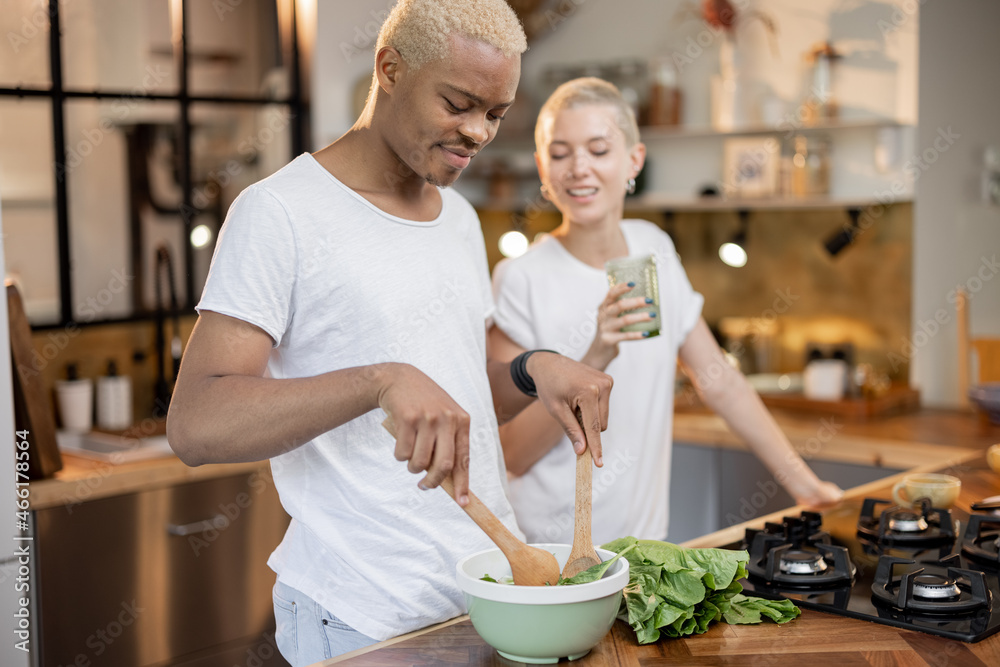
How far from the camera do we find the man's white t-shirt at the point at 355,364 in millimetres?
1278

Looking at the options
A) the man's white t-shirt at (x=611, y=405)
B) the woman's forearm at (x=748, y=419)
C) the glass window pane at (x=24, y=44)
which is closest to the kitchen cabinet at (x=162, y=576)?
the man's white t-shirt at (x=611, y=405)

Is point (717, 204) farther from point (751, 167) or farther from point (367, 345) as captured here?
point (367, 345)

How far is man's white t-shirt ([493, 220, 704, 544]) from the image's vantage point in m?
1.98

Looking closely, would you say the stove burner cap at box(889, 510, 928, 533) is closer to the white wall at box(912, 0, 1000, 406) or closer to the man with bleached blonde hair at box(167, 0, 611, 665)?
the man with bleached blonde hair at box(167, 0, 611, 665)

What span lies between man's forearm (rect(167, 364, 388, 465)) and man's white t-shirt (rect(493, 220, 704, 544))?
87cm

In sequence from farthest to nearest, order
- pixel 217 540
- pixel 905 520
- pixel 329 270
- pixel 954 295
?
pixel 954 295 < pixel 217 540 < pixel 905 520 < pixel 329 270

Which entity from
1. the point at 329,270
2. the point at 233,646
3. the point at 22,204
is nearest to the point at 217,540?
the point at 233,646

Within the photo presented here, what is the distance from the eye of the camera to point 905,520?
1666 millimetres

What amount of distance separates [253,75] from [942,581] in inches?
121

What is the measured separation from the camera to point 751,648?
1.21m

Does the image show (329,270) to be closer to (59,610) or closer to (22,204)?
(59,610)

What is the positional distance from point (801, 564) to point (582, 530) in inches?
15.8

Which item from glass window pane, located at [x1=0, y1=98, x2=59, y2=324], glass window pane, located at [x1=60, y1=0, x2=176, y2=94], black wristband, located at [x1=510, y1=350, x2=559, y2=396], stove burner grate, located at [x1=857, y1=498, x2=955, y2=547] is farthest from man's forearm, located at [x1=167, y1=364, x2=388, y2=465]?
glass window pane, located at [x1=60, y1=0, x2=176, y2=94]

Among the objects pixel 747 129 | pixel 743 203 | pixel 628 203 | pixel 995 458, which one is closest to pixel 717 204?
pixel 743 203
